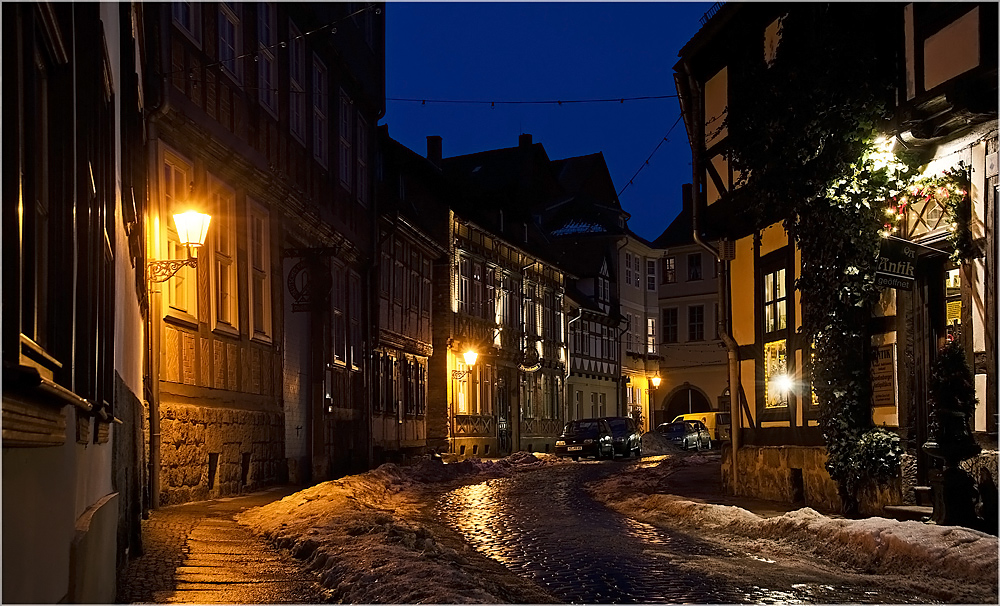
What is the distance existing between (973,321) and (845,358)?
259cm

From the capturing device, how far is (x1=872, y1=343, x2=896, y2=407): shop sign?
1405cm

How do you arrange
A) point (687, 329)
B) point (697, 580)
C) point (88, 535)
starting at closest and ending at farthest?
point (88, 535) → point (697, 580) → point (687, 329)

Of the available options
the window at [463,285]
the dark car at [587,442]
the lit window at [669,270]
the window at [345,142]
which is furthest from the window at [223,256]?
the lit window at [669,270]

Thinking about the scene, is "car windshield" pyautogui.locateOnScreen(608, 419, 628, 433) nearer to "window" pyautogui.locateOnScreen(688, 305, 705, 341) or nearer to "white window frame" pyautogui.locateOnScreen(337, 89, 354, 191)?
"white window frame" pyautogui.locateOnScreen(337, 89, 354, 191)

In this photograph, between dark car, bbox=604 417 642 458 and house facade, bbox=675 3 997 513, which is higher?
house facade, bbox=675 3 997 513

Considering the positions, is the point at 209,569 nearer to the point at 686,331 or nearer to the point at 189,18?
the point at 189,18

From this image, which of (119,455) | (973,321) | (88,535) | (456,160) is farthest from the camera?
(456,160)

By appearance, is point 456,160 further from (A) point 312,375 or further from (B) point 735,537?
(B) point 735,537

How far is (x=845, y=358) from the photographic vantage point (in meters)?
14.4

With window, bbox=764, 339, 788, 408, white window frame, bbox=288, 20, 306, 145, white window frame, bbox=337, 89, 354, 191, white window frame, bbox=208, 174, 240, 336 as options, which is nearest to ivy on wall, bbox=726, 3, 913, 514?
window, bbox=764, 339, 788, 408

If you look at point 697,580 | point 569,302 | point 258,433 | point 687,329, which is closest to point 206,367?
point 258,433

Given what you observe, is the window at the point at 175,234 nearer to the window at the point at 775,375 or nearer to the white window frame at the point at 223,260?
the white window frame at the point at 223,260

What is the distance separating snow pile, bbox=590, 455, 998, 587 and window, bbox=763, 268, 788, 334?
3.58 metres

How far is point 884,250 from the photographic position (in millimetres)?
13508
